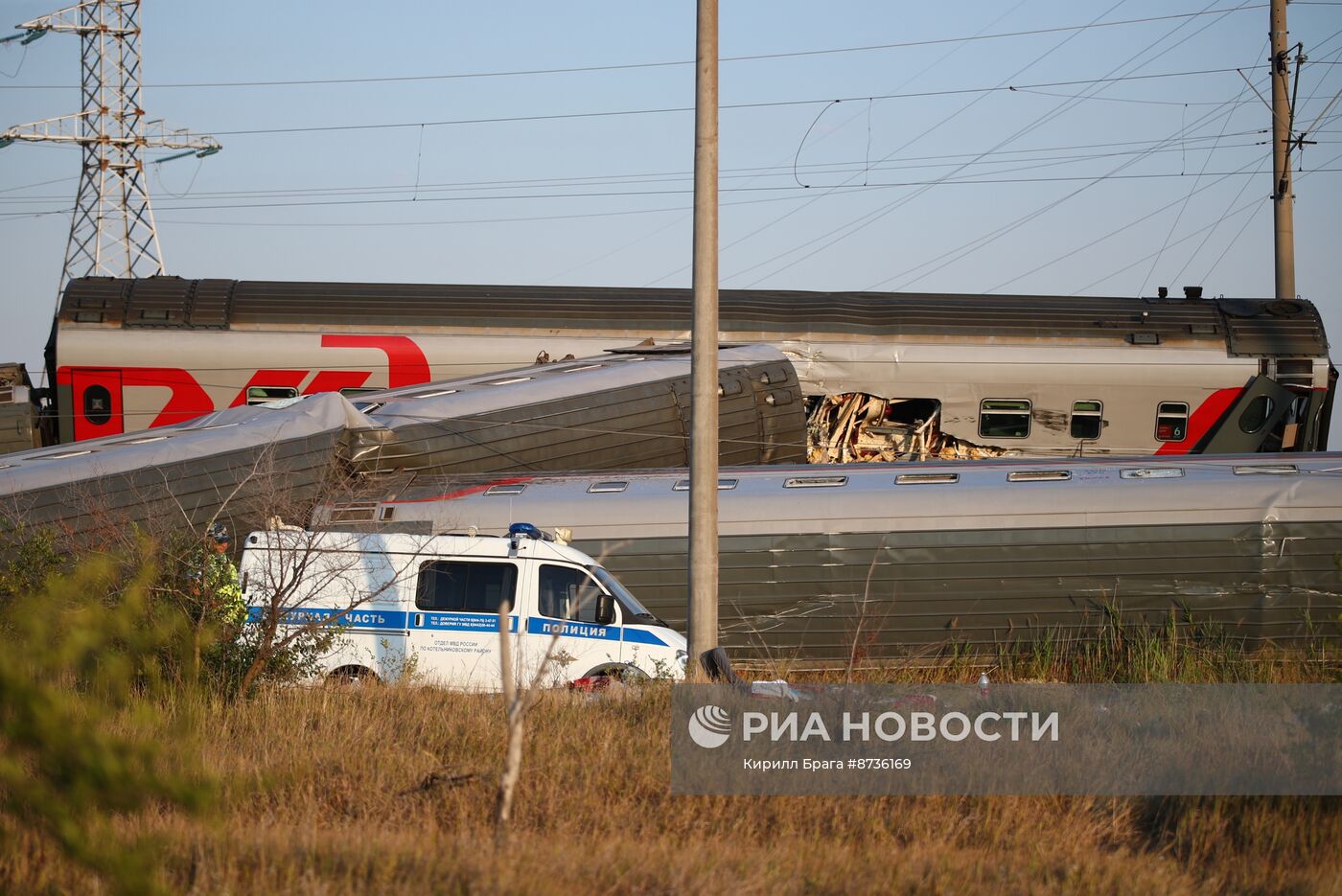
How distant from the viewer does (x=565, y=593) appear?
12.4 m

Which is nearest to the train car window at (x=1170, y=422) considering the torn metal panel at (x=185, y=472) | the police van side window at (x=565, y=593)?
the police van side window at (x=565, y=593)

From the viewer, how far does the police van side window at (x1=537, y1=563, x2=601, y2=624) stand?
1234cm

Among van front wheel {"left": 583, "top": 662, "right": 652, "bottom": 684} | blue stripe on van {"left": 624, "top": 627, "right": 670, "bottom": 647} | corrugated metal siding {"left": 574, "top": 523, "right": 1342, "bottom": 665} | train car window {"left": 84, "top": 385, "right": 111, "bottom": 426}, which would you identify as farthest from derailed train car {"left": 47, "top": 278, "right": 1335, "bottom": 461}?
van front wheel {"left": 583, "top": 662, "right": 652, "bottom": 684}

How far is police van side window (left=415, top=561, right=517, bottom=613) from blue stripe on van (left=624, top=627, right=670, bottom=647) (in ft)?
3.78

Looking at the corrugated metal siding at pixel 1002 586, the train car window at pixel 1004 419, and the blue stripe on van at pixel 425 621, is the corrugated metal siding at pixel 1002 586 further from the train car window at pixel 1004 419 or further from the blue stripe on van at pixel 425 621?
the train car window at pixel 1004 419

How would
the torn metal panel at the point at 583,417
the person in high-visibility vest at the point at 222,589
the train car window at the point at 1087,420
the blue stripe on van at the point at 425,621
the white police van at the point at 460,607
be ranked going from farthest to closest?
1. the train car window at the point at 1087,420
2. the torn metal panel at the point at 583,417
3. the blue stripe on van at the point at 425,621
4. the white police van at the point at 460,607
5. the person in high-visibility vest at the point at 222,589

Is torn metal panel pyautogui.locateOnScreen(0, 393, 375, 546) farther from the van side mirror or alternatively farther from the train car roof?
the train car roof

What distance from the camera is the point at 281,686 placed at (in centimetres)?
1072

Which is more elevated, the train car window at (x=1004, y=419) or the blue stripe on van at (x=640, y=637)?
the train car window at (x=1004, y=419)

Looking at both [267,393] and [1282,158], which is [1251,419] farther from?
[267,393]

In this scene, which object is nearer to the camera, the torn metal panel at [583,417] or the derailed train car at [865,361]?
the torn metal panel at [583,417]

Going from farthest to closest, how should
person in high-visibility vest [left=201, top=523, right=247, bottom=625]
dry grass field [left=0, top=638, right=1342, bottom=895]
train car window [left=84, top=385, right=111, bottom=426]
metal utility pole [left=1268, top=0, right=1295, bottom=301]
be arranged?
metal utility pole [left=1268, top=0, right=1295, bottom=301] → train car window [left=84, top=385, right=111, bottom=426] → person in high-visibility vest [left=201, top=523, right=247, bottom=625] → dry grass field [left=0, top=638, right=1342, bottom=895]

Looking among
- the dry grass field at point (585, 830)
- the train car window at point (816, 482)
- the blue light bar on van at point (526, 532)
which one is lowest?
the dry grass field at point (585, 830)

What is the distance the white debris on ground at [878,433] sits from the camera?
70.6 feet
